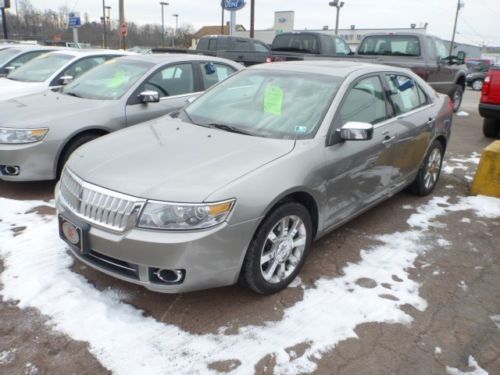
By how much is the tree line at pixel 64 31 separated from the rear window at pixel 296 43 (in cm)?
4311

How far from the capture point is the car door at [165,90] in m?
5.39

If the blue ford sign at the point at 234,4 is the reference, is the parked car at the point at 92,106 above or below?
below

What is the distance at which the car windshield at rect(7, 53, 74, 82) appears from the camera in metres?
7.67

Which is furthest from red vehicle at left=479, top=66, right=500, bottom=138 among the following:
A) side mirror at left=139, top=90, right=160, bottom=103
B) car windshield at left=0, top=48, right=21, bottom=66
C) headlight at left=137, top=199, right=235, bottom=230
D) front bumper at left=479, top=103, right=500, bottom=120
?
car windshield at left=0, top=48, right=21, bottom=66

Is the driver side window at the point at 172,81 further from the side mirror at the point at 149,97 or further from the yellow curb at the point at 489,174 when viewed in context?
the yellow curb at the point at 489,174

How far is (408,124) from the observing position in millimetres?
4445

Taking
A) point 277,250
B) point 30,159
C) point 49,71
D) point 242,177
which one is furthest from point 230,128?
point 49,71

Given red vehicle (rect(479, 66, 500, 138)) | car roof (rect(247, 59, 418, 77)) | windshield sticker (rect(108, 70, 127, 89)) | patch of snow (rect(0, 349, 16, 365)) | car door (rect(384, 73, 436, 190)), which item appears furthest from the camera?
red vehicle (rect(479, 66, 500, 138))

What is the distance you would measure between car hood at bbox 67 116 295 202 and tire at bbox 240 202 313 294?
397mm

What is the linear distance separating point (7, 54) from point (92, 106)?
273 inches

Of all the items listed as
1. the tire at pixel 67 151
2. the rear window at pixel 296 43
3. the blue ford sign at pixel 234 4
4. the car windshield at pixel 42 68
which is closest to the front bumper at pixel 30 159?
the tire at pixel 67 151

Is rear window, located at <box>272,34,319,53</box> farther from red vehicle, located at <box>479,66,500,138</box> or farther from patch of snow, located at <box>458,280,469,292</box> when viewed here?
patch of snow, located at <box>458,280,469,292</box>

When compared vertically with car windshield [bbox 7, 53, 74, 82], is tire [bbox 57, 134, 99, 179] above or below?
below

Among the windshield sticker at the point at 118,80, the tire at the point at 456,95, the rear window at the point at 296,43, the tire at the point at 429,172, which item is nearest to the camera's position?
the tire at the point at 429,172
